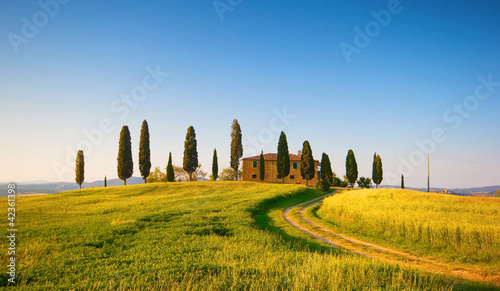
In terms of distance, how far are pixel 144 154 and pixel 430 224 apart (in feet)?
156

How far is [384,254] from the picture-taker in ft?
39.3

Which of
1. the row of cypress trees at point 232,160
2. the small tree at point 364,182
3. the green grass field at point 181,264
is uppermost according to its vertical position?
the row of cypress trees at point 232,160

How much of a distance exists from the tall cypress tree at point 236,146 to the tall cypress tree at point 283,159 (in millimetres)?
9298

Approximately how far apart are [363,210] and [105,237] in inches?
677

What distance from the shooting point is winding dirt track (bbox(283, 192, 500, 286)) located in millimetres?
9320

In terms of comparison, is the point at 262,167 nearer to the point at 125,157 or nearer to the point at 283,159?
the point at 283,159

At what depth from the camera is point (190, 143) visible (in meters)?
55.7

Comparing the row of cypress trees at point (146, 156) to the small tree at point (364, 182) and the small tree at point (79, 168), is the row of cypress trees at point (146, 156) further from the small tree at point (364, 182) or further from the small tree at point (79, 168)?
the small tree at point (364, 182)

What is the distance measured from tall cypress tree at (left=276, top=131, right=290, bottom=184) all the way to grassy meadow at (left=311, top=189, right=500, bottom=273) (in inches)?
1182

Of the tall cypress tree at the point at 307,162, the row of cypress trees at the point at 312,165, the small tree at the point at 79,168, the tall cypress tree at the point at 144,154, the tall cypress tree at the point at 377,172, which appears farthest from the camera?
the tall cypress tree at the point at 377,172

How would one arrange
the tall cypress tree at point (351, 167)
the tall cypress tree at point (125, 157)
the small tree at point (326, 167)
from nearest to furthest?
the tall cypress tree at point (125, 157) < the small tree at point (326, 167) < the tall cypress tree at point (351, 167)

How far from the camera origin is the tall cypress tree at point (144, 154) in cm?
5094

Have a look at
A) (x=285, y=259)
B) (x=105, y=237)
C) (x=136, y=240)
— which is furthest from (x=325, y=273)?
(x=105, y=237)

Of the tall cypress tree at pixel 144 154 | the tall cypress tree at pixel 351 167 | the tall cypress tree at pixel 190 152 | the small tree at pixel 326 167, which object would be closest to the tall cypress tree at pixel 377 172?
the tall cypress tree at pixel 351 167
